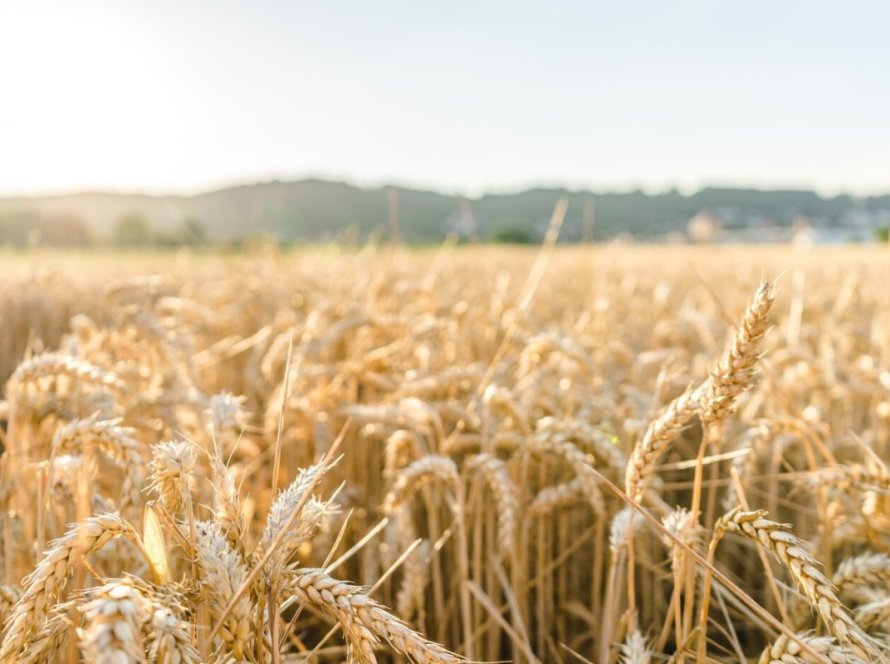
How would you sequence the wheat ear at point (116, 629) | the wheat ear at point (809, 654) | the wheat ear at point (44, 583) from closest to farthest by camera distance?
the wheat ear at point (116, 629), the wheat ear at point (44, 583), the wheat ear at point (809, 654)

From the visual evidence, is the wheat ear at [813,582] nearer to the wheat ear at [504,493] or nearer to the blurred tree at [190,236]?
the wheat ear at [504,493]

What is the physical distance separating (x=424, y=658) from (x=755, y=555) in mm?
2123

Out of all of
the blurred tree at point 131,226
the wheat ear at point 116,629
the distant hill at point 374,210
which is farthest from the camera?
the blurred tree at point 131,226

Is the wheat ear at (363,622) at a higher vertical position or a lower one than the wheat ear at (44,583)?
lower

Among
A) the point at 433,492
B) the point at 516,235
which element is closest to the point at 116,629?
the point at 433,492

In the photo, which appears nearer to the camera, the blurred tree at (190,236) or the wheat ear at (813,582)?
the wheat ear at (813,582)

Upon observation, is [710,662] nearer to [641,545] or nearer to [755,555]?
[641,545]

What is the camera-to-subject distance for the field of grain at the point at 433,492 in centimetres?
83

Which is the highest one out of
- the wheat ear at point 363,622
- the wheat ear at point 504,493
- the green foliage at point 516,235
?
the wheat ear at point 363,622

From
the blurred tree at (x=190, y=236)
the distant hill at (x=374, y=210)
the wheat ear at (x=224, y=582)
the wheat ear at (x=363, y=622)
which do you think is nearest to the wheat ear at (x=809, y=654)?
the wheat ear at (x=363, y=622)

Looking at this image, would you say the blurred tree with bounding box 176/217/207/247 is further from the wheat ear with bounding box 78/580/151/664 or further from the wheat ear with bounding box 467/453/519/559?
the wheat ear with bounding box 78/580/151/664

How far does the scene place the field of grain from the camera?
83 centimetres

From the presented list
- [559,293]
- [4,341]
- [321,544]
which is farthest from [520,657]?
[559,293]

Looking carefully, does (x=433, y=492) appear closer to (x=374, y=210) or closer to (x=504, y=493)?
(x=504, y=493)
